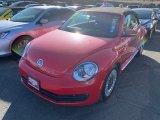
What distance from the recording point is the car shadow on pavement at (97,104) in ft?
12.2

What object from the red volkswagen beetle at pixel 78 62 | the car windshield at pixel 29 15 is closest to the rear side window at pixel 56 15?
A: the car windshield at pixel 29 15

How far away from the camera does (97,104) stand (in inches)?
160

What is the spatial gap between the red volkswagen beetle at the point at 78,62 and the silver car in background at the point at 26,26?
6.00 ft

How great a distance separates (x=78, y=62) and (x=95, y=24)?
151cm

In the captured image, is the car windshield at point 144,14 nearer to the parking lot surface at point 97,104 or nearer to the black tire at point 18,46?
the parking lot surface at point 97,104

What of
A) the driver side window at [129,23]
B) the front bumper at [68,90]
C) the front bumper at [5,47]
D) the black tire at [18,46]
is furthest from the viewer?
the black tire at [18,46]

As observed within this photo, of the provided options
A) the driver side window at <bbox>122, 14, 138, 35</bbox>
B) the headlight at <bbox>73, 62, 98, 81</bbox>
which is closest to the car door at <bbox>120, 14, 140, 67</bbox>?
the driver side window at <bbox>122, 14, 138, 35</bbox>

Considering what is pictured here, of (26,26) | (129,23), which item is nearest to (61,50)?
(129,23)

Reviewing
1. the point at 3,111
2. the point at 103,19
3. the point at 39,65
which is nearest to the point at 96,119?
the point at 39,65

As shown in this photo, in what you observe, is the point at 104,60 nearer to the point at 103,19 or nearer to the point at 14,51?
the point at 103,19

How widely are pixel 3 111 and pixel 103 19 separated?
8.95ft

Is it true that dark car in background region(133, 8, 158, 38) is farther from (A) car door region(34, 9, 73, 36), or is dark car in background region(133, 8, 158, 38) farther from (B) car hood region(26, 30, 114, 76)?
(B) car hood region(26, 30, 114, 76)

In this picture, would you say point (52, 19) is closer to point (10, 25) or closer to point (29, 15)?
point (29, 15)

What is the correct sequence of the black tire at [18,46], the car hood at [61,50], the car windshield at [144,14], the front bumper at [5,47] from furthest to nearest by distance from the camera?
1. the car windshield at [144,14]
2. the black tire at [18,46]
3. the front bumper at [5,47]
4. the car hood at [61,50]
